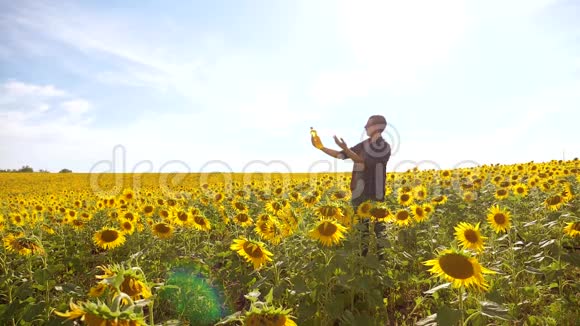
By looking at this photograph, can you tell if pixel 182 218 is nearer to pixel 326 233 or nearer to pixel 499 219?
pixel 326 233

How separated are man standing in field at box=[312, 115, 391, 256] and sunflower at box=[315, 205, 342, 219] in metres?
1.32

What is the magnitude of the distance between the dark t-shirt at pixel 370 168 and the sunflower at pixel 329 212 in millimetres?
1487

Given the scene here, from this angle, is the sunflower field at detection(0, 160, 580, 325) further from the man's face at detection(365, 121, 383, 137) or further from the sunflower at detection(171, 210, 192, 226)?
the man's face at detection(365, 121, 383, 137)

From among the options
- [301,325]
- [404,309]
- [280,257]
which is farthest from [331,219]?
[404,309]

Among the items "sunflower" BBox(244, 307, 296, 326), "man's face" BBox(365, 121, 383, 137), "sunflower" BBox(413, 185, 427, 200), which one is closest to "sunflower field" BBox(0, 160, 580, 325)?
"sunflower" BBox(244, 307, 296, 326)

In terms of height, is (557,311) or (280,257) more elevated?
(280,257)

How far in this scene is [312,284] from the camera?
4438mm

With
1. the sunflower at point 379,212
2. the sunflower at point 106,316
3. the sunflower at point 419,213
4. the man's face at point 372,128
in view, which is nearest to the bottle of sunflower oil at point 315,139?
the man's face at point 372,128

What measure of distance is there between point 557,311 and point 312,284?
104 inches

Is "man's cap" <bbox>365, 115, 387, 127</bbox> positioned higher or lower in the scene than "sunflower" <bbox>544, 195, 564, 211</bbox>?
higher

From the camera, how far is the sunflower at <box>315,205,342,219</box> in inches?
183

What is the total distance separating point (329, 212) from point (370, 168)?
5.63 ft

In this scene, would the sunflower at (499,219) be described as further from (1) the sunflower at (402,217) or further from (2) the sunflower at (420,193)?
(2) the sunflower at (420,193)

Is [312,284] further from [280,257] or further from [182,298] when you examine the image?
[182,298]
